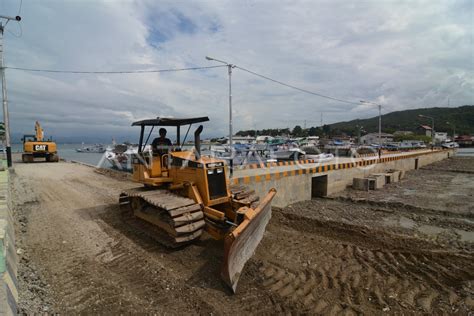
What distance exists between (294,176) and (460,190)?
428 inches

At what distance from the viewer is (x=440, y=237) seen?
25.7 ft

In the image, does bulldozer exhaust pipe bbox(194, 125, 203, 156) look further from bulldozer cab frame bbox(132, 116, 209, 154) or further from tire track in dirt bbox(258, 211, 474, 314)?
tire track in dirt bbox(258, 211, 474, 314)

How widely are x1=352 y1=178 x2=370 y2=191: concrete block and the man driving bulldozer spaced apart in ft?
39.5

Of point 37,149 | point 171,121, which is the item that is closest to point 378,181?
point 171,121

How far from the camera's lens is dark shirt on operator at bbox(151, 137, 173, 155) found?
A: 6934 millimetres

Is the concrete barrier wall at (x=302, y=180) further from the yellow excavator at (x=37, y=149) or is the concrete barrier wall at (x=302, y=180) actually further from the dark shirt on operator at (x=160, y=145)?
the yellow excavator at (x=37, y=149)

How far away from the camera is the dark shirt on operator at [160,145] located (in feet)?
22.7

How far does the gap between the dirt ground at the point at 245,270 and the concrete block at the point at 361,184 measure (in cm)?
641

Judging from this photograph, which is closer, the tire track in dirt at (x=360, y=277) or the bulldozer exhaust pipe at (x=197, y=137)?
the tire track in dirt at (x=360, y=277)

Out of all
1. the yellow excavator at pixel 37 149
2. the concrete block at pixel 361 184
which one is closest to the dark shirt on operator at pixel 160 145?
the concrete block at pixel 361 184

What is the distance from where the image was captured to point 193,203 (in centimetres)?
555

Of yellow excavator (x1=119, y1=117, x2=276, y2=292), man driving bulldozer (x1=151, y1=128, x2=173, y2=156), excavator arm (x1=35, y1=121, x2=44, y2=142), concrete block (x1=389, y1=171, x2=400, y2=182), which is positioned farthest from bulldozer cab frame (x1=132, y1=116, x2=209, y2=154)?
excavator arm (x1=35, y1=121, x2=44, y2=142)

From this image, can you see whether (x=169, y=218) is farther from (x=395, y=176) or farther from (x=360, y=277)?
(x=395, y=176)

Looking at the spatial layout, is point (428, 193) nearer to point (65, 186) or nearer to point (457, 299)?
point (457, 299)
